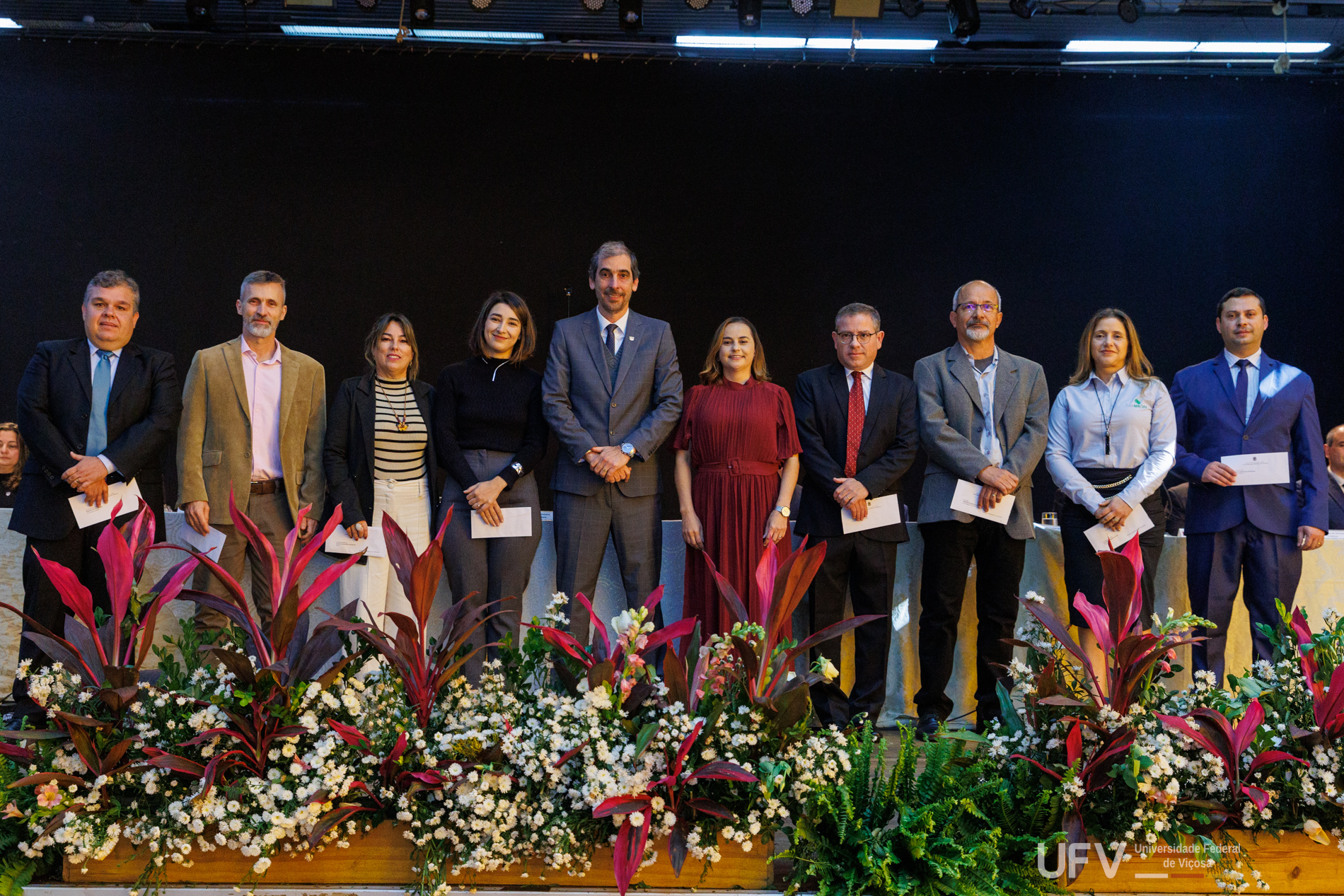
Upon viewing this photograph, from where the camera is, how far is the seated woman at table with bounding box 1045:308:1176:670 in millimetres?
3467

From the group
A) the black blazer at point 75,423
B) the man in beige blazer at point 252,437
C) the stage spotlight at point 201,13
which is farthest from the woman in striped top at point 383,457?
the stage spotlight at point 201,13

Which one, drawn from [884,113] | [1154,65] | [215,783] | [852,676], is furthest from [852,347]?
[1154,65]

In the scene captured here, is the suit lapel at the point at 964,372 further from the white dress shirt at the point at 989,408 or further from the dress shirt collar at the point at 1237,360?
the dress shirt collar at the point at 1237,360

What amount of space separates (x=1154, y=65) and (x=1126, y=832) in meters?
5.80

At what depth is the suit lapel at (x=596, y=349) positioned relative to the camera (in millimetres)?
3543

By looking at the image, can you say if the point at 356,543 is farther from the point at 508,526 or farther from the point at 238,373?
the point at 238,373

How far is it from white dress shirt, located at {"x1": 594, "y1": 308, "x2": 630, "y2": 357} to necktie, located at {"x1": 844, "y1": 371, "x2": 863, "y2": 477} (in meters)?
0.88

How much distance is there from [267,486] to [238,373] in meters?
0.42

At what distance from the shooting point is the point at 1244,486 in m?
3.51

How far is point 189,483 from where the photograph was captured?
133 inches

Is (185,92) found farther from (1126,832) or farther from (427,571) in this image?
(1126,832)

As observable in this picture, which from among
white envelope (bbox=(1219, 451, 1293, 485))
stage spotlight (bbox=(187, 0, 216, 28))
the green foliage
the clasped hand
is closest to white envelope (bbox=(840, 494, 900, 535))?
the clasped hand

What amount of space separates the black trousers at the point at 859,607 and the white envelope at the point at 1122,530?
2.29ft

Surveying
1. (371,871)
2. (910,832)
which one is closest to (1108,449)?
(910,832)
